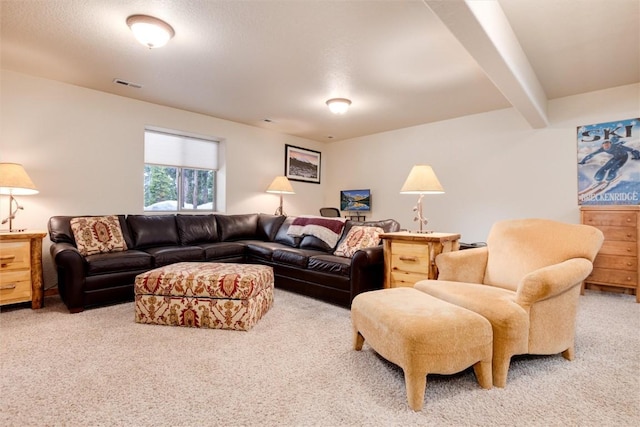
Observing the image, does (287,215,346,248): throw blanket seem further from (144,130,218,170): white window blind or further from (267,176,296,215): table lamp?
(144,130,218,170): white window blind

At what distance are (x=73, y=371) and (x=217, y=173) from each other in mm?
3799

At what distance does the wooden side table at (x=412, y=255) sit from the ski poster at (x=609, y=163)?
232cm

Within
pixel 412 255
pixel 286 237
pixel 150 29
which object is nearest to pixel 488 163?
pixel 412 255

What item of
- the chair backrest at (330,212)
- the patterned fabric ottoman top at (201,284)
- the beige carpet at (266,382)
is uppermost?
the chair backrest at (330,212)

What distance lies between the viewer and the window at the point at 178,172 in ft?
14.7

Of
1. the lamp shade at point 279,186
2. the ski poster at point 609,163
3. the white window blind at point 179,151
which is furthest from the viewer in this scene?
the lamp shade at point 279,186

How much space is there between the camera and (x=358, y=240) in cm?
336

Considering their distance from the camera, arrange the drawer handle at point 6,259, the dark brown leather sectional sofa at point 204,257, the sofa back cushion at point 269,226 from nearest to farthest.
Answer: the drawer handle at point 6,259
the dark brown leather sectional sofa at point 204,257
the sofa back cushion at point 269,226

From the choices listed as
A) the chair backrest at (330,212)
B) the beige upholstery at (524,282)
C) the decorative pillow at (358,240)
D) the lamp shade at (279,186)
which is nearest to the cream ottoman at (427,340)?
the beige upholstery at (524,282)

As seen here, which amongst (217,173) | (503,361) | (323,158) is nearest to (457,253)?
(503,361)

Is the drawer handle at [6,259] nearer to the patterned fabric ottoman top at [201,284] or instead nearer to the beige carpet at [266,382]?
the beige carpet at [266,382]

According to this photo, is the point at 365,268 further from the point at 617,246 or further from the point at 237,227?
the point at 617,246

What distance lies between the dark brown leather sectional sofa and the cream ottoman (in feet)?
3.89

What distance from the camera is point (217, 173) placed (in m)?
→ 5.24
